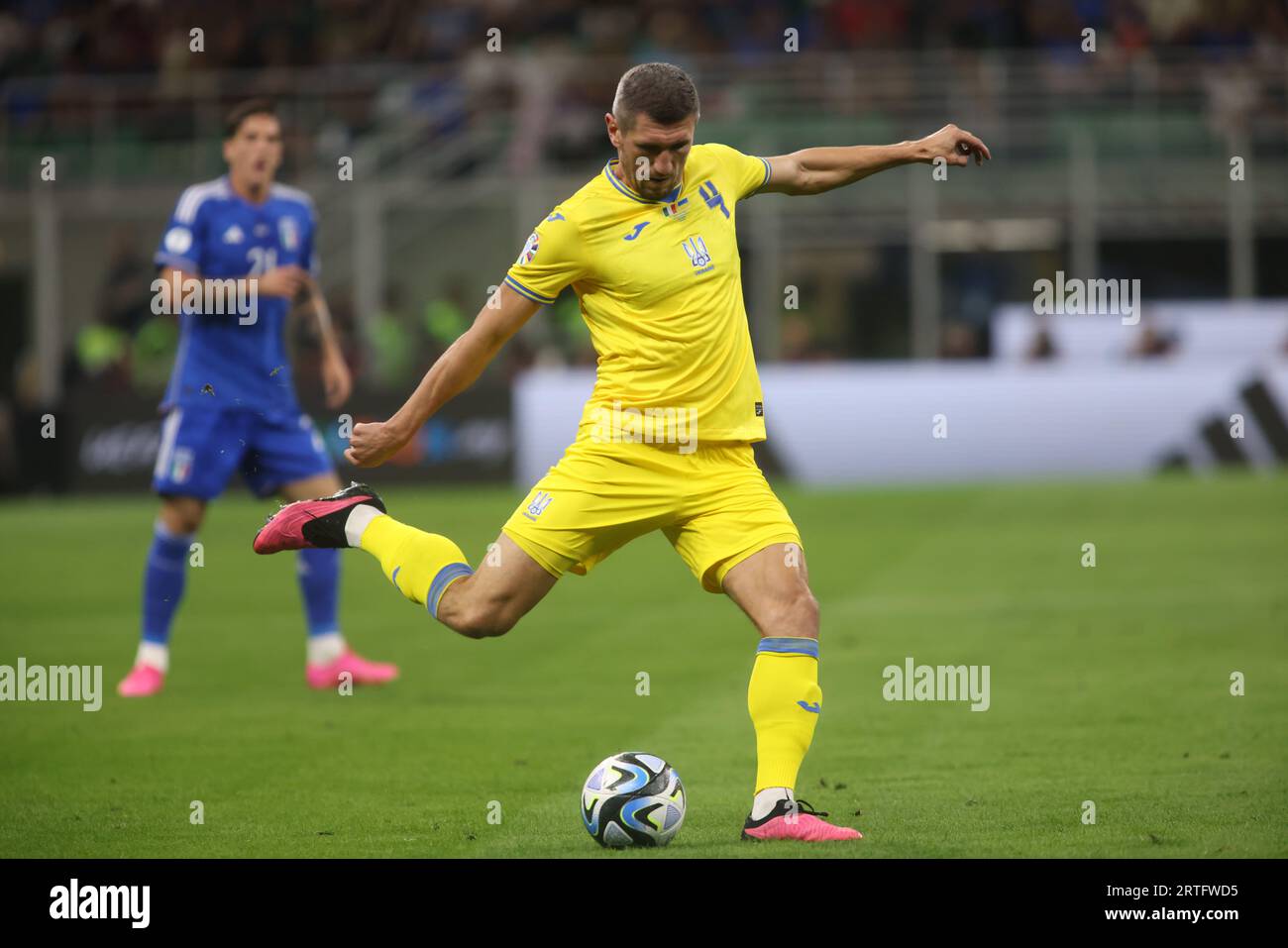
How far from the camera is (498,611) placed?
20.8ft

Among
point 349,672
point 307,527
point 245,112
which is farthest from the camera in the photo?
point 349,672

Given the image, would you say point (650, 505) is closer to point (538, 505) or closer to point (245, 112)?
point (538, 505)

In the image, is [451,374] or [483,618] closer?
[451,374]

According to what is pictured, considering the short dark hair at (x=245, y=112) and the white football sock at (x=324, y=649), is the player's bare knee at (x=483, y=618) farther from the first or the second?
the short dark hair at (x=245, y=112)

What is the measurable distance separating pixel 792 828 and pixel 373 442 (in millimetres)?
1798

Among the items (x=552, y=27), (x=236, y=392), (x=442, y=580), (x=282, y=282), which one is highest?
(x=552, y=27)

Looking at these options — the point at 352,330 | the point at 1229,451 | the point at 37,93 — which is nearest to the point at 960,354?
the point at 1229,451

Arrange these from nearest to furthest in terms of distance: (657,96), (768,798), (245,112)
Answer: (657,96) → (768,798) → (245,112)

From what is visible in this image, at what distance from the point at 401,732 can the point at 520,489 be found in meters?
14.1

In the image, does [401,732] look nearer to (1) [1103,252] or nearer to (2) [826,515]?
(2) [826,515]

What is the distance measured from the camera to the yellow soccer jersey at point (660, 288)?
20.1ft

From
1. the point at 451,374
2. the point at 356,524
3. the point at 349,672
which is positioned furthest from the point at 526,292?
the point at 349,672

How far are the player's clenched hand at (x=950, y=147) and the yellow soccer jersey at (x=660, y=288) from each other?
66 cm

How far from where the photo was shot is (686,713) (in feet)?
28.7
